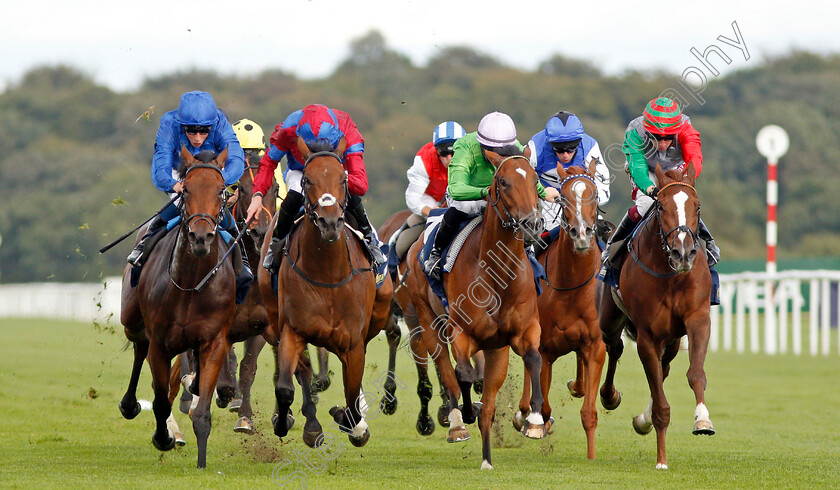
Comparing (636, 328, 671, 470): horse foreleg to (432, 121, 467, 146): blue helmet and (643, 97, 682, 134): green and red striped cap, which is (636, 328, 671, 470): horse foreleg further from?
(432, 121, 467, 146): blue helmet

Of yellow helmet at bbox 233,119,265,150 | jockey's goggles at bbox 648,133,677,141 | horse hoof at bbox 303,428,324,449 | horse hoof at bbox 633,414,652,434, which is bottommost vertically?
horse hoof at bbox 303,428,324,449

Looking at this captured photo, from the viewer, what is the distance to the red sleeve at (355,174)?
848 cm

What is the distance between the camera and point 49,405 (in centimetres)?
1318

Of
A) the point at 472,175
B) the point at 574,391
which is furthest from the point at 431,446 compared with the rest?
the point at 472,175

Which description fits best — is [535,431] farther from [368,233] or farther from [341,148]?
[341,148]

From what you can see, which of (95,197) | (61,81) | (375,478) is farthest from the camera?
(61,81)

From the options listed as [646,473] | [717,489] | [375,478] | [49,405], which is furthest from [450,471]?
[49,405]

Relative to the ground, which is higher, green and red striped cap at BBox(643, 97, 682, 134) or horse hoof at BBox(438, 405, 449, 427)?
green and red striped cap at BBox(643, 97, 682, 134)

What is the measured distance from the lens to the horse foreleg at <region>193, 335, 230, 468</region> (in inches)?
323

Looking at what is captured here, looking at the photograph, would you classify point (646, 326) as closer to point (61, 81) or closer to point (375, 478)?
point (375, 478)

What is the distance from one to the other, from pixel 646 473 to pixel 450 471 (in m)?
1.37

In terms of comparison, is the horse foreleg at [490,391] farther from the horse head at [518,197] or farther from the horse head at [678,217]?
the horse head at [678,217]

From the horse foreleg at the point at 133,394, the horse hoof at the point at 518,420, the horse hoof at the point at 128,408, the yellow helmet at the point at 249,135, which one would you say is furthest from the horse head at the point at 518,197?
the yellow helmet at the point at 249,135

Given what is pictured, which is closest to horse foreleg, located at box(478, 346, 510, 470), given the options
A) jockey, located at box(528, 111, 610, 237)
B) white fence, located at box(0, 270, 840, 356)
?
jockey, located at box(528, 111, 610, 237)
